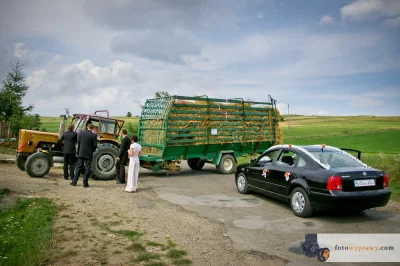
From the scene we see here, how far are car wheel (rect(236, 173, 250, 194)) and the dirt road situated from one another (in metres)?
0.22

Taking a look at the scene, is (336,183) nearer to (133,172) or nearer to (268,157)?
(268,157)

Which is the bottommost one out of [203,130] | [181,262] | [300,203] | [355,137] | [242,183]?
[181,262]

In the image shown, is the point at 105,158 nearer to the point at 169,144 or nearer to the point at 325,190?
the point at 169,144

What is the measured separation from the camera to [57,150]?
12.6 m

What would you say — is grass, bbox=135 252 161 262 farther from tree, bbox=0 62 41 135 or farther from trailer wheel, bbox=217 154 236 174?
tree, bbox=0 62 41 135

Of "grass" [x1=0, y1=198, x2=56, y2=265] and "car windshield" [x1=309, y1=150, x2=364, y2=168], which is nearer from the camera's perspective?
"grass" [x1=0, y1=198, x2=56, y2=265]

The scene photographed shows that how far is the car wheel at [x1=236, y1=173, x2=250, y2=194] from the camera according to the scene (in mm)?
9788

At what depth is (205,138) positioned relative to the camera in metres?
13.8

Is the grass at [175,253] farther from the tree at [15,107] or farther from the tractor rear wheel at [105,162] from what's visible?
the tree at [15,107]

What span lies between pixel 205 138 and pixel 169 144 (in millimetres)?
1692

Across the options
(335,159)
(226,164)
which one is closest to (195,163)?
(226,164)

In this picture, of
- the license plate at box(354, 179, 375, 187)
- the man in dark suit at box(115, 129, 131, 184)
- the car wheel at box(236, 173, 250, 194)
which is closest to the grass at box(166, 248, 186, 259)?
the license plate at box(354, 179, 375, 187)

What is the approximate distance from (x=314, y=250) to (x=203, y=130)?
29.3 ft

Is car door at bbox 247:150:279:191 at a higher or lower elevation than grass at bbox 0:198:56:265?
higher
